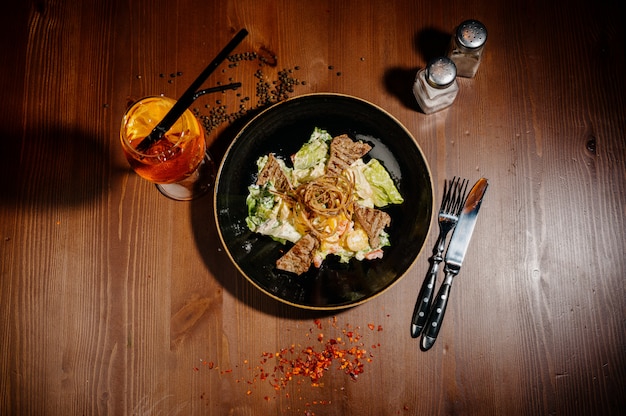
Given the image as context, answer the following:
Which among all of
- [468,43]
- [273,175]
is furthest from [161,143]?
[468,43]

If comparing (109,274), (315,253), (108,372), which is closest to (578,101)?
(315,253)

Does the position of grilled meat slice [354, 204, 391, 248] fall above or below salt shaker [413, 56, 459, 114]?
below

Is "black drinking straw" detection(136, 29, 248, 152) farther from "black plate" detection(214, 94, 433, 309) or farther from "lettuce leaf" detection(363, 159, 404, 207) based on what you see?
"lettuce leaf" detection(363, 159, 404, 207)

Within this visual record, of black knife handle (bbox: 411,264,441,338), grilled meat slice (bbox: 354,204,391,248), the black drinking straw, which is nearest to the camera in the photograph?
the black drinking straw

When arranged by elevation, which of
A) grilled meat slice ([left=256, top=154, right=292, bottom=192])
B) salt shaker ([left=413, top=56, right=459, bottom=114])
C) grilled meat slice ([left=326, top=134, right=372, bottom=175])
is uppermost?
salt shaker ([left=413, top=56, right=459, bottom=114])

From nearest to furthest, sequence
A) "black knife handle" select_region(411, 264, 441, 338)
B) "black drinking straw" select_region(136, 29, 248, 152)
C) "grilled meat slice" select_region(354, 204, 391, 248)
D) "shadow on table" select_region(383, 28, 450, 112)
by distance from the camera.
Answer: "black drinking straw" select_region(136, 29, 248, 152) → "grilled meat slice" select_region(354, 204, 391, 248) → "black knife handle" select_region(411, 264, 441, 338) → "shadow on table" select_region(383, 28, 450, 112)

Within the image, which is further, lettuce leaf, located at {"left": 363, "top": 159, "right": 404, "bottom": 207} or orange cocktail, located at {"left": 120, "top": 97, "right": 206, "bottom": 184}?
lettuce leaf, located at {"left": 363, "top": 159, "right": 404, "bottom": 207}

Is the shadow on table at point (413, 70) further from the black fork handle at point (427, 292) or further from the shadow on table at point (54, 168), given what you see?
the shadow on table at point (54, 168)

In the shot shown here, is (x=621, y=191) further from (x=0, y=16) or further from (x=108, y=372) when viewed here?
(x=0, y=16)

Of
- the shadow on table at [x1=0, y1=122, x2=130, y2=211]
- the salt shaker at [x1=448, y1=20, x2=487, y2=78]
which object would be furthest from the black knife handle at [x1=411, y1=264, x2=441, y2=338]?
the shadow on table at [x1=0, y1=122, x2=130, y2=211]
